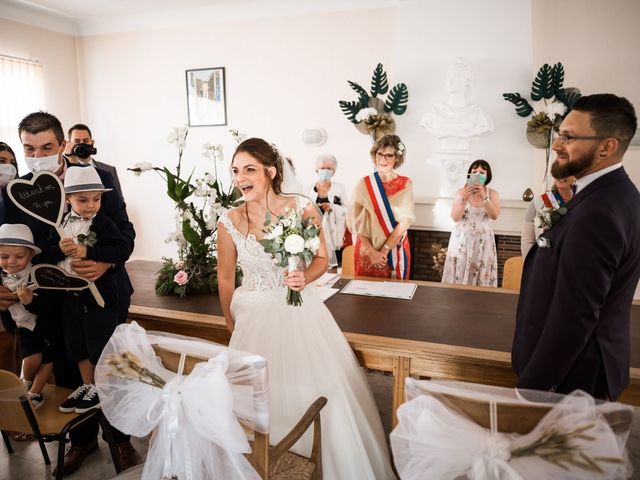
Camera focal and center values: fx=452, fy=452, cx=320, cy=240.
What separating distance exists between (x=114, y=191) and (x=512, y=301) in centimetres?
210

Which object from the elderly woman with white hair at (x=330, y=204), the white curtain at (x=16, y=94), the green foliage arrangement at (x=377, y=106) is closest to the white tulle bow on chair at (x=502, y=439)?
the elderly woman with white hair at (x=330, y=204)

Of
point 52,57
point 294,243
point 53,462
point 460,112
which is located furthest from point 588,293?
point 52,57

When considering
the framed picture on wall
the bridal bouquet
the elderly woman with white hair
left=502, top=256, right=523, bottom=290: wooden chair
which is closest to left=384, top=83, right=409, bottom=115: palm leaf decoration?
the elderly woman with white hair

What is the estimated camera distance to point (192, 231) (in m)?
2.59

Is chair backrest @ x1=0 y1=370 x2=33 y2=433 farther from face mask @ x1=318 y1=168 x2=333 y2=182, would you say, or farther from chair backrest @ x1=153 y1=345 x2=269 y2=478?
face mask @ x1=318 y1=168 x2=333 y2=182

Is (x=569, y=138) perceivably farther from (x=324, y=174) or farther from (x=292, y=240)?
(x=324, y=174)

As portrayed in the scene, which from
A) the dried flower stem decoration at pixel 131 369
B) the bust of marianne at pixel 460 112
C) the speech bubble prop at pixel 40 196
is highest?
the bust of marianne at pixel 460 112

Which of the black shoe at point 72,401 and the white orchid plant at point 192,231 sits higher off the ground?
the white orchid plant at point 192,231

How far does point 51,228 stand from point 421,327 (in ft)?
5.84

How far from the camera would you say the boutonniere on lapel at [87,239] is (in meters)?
2.01

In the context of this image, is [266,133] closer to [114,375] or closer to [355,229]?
[355,229]

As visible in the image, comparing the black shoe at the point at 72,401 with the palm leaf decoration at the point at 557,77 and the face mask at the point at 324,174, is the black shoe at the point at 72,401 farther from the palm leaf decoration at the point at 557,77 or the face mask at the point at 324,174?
the palm leaf decoration at the point at 557,77

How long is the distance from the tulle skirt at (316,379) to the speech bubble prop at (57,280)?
671mm

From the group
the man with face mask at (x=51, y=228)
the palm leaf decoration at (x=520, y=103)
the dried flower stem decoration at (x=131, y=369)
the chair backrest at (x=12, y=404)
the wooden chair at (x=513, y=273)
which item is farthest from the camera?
the palm leaf decoration at (x=520, y=103)
